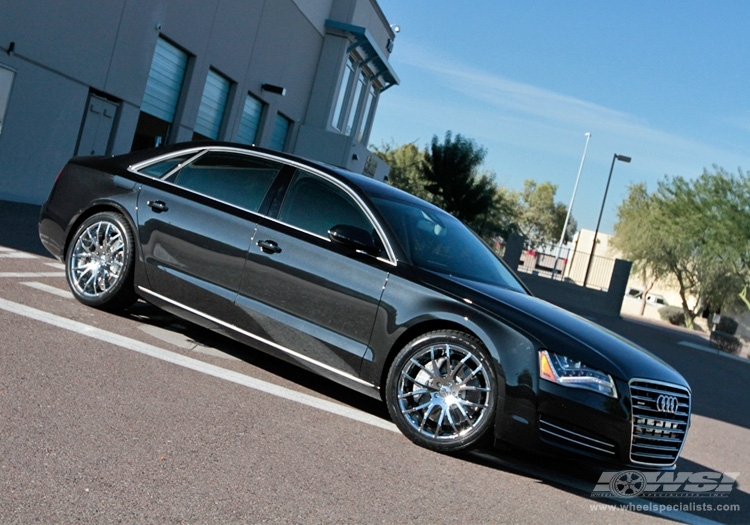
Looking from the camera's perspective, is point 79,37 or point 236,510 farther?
point 79,37

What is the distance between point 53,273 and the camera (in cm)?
857

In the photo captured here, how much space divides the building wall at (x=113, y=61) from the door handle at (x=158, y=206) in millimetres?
10354

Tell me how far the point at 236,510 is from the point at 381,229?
2.75 meters

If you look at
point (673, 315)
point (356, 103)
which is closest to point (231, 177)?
point (356, 103)

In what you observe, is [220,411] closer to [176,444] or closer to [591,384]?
[176,444]

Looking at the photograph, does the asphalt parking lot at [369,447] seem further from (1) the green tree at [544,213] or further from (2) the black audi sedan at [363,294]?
(1) the green tree at [544,213]

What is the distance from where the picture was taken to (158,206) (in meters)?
6.81

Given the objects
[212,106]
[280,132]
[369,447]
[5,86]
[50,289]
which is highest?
[280,132]

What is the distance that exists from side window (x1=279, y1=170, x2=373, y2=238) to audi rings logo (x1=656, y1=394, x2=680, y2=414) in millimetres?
2178

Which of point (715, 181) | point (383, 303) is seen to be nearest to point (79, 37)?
point (383, 303)

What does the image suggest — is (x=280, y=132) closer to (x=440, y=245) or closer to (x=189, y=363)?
(x=440, y=245)

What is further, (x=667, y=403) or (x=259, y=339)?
(x=259, y=339)

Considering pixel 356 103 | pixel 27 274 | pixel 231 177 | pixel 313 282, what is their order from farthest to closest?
pixel 356 103, pixel 27 274, pixel 231 177, pixel 313 282

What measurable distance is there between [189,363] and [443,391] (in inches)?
73.8
